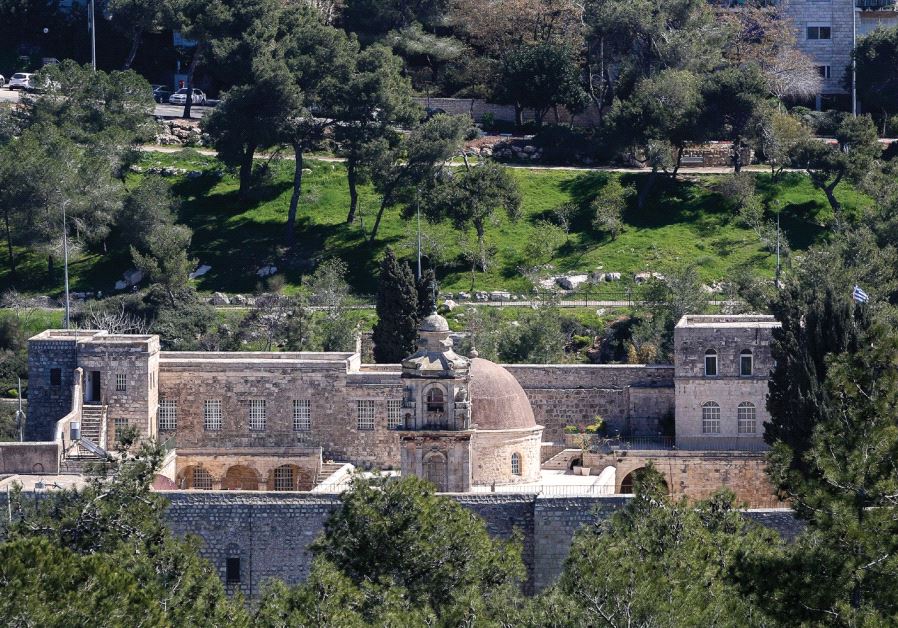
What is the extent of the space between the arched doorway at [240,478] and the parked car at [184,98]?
46.6 metres

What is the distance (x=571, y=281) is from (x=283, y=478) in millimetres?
25843

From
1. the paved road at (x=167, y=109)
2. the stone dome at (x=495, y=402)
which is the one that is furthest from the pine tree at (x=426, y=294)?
the paved road at (x=167, y=109)

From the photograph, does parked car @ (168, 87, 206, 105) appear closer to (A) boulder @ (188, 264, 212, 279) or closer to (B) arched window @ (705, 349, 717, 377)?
(A) boulder @ (188, 264, 212, 279)

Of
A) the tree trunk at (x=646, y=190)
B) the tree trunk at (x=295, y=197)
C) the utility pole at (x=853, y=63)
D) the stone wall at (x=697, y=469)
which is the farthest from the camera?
the utility pole at (x=853, y=63)

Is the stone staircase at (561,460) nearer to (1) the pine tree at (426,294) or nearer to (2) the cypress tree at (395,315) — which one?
(2) the cypress tree at (395,315)

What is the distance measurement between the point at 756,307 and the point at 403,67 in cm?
3794

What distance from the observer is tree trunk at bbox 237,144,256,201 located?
407ft

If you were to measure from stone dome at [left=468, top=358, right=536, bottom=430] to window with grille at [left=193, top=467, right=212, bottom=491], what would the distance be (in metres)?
10.8

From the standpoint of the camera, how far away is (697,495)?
307 feet

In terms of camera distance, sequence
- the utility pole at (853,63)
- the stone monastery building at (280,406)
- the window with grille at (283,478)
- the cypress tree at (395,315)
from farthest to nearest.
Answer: the utility pole at (853,63) → the cypress tree at (395,315) → the window with grille at (283,478) → the stone monastery building at (280,406)

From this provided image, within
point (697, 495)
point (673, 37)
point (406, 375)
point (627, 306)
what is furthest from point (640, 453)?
point (673, 37)

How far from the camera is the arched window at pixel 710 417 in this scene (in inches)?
3797

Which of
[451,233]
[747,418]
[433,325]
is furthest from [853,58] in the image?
[433,325]

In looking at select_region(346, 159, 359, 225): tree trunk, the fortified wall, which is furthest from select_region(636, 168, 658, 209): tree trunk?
the fortified wall
